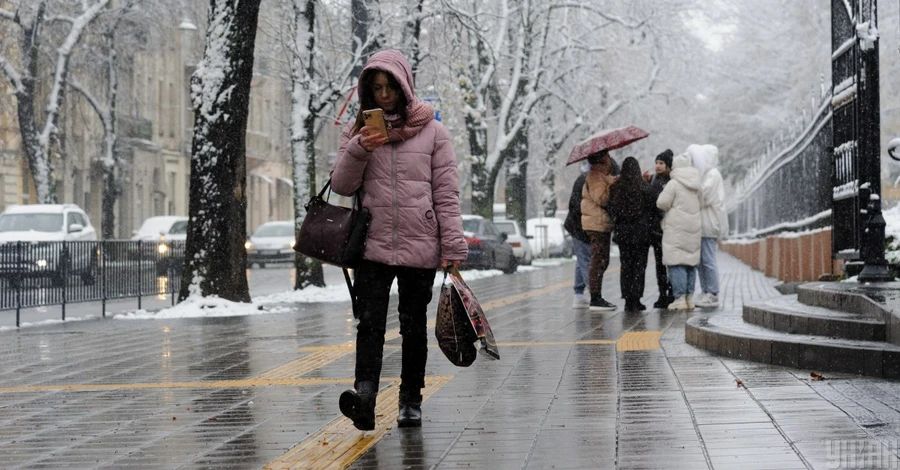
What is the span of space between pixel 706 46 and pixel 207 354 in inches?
1806

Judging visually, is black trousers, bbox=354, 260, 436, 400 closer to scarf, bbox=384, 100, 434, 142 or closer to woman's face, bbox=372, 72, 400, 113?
scarf, bbox=384, 100, 434, 142

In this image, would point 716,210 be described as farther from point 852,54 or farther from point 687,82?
point 687,82

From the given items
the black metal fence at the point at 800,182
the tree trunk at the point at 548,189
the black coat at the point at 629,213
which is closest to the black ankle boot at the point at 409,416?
the black metal fence at the point at 800,182

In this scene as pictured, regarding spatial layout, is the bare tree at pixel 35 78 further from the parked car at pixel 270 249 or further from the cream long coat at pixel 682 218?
the cream long coat at pixel 682 218

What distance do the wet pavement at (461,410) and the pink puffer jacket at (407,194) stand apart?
0.85 metres

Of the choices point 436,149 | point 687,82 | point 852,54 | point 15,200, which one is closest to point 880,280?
point 852,54

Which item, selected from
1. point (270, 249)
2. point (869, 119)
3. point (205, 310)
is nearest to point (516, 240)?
point (270, 249)

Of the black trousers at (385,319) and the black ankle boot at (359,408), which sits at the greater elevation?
the black trousers at (385,319)

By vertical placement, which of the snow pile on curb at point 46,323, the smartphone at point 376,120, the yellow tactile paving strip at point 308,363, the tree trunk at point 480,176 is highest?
the tree trunk at point 480,176

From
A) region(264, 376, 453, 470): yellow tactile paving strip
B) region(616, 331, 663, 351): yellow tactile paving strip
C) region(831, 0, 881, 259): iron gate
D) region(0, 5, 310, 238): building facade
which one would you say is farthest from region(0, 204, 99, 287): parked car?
region(0, 5, 310, 238): building facade

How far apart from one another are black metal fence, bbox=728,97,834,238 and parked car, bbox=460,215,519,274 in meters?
6.50

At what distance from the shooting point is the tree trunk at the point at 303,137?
23.9 m

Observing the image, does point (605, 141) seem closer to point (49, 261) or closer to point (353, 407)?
point (49, 261)

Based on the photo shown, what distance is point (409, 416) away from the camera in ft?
23.6
